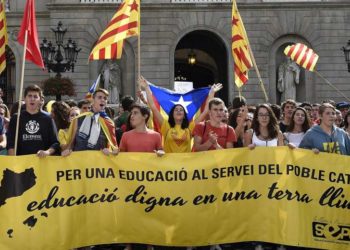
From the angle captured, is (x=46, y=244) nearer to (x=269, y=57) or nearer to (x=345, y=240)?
(x=345, y=240)

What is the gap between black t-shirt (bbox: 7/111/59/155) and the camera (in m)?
8.04

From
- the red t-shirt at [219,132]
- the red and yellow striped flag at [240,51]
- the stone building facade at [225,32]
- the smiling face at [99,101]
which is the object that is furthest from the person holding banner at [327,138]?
the stone building facade at [225,32]

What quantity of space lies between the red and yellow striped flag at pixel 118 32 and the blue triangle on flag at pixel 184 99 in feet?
3.64

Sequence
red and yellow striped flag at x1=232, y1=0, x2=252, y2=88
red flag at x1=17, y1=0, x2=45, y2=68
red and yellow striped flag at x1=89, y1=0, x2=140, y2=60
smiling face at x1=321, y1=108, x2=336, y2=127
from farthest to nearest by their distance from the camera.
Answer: red and yellow striped flag at x1=232, y1=0, x2=252, y2=88 → red and yellow striped flag at x1=89, y1=0, x2=140, y2=60 → red flag at x1=17, y1=0, x2=45, y2=68 → smiling face at x1=321, y1=108, x2=336, y2=127

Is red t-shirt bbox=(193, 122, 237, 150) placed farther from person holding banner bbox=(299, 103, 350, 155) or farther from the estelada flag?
the estelada flag

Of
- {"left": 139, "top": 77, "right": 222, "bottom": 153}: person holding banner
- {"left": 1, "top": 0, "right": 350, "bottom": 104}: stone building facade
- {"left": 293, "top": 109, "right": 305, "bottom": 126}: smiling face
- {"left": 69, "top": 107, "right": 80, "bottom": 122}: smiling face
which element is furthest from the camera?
{"left": 1, "top": 0, "right": 350, "bottom": 104}: stone building facade

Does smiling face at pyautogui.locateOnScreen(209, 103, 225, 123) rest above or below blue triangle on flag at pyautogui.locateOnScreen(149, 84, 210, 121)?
below

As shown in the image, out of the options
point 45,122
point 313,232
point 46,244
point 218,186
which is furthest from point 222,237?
point 45,122

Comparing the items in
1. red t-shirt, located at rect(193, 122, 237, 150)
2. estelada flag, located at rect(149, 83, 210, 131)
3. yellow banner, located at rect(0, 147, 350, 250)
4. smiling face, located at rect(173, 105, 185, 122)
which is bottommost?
yellow banner, located at rect(0, 147, 350, 250)

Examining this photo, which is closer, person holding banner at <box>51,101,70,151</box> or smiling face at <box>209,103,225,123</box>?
smiling face at <box>209,103,225,123</box>

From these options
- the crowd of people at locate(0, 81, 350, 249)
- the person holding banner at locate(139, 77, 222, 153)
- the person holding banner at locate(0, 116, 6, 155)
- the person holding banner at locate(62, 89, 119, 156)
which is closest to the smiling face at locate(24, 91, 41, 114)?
the crowd of people at locate(0, 81, 350, 249)

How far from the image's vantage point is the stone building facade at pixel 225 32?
27.7m

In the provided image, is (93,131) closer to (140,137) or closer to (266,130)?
(140,137)

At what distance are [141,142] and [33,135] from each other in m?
1.45
